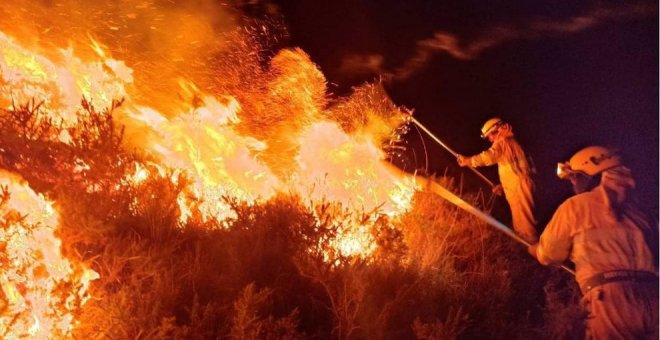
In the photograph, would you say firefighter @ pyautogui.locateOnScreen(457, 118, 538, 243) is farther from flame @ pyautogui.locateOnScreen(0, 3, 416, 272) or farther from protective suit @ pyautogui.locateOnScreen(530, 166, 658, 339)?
protective suit @ pyautogui.locateOnScreen(530, 166, 658, 339)

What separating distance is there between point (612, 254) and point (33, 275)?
375cm

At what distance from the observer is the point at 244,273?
470 centimetres

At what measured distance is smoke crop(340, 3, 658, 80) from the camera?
8.51 metres

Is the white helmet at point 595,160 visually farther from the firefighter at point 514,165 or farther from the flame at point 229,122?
the firefighter at point 514,165

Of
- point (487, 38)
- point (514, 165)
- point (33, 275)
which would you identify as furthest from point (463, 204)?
point (33, 275)

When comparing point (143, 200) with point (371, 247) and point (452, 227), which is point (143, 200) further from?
point (452, 227)

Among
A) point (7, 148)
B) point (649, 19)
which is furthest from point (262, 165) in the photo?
point (649, 19)

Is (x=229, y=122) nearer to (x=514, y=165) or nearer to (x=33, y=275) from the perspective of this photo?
(x=33, y=275)

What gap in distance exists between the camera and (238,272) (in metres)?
4.68

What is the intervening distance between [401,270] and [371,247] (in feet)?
1.47

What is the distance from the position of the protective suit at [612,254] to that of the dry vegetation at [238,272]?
296mm

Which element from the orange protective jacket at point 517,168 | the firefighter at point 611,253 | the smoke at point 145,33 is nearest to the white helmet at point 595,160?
the firefighter at point 611,253

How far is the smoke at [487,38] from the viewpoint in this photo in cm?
851

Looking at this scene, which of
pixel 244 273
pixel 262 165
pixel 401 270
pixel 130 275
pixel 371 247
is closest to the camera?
pixel 130 275
